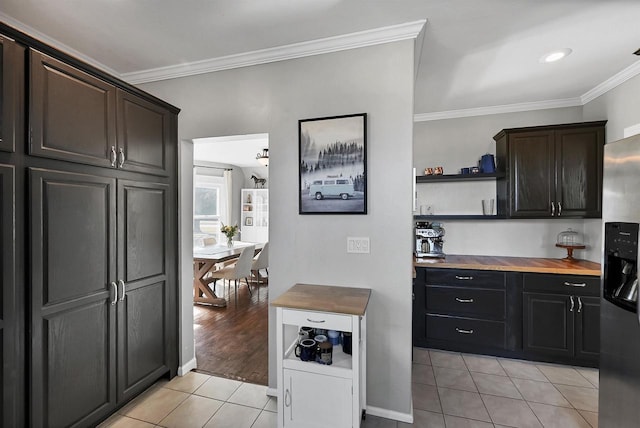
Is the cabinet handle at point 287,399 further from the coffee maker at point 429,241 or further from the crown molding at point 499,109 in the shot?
the crown molding at point 499,109

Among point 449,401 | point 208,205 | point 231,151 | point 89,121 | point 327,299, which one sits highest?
point 231,151

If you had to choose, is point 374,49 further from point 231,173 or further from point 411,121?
point 231,173

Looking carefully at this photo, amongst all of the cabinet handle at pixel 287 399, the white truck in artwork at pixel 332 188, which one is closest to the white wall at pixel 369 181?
the white truck in artwork at pixel 332 188

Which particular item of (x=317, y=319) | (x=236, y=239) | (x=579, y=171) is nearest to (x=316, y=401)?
(x=317, y=319)

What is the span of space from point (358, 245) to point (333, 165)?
60 centimetres

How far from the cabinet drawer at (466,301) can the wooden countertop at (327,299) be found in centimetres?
124

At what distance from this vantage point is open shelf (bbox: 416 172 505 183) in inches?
127

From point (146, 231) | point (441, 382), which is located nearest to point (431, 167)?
point (441, 382)

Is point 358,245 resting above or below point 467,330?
above

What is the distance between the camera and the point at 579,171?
2.86m

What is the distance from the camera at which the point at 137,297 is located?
2084 millimetres

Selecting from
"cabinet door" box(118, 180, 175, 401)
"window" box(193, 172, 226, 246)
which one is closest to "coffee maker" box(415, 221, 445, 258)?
"cabinet door" box(118, 180, 175, 401)

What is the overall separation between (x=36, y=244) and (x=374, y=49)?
2299mm

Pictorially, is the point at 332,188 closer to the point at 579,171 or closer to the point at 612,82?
the point at 579,171
